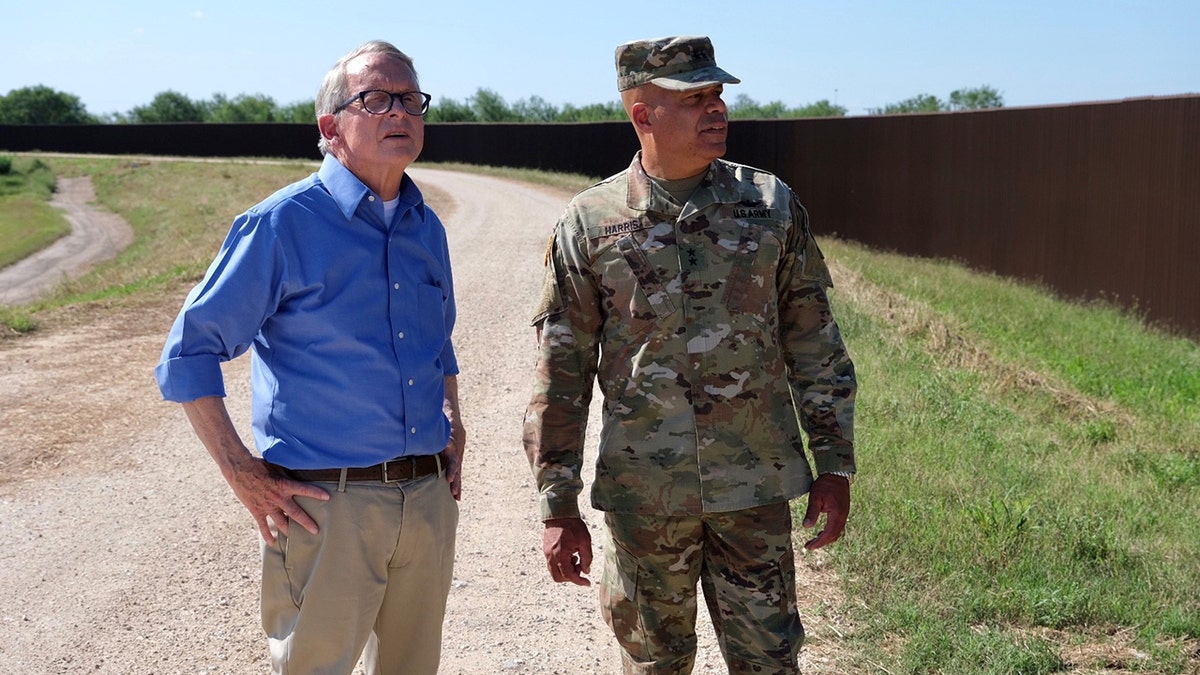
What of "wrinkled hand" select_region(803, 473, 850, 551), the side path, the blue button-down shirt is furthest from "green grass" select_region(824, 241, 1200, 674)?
the side path

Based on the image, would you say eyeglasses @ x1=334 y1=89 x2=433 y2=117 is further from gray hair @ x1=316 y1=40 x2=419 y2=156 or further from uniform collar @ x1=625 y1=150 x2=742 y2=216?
uniform collar @ x1=625 y1=150 x2=742 y2=216

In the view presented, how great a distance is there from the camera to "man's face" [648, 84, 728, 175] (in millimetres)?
2926

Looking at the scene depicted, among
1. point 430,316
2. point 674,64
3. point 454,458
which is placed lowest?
point 454,458

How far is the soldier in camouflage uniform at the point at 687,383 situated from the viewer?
2930 millimetres

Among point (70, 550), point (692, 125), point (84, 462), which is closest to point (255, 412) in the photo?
point (692, 125)

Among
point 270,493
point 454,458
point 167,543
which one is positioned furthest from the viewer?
point 167,543

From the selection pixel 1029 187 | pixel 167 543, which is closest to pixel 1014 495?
pixel 167 543

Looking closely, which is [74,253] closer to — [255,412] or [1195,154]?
[1195,154]

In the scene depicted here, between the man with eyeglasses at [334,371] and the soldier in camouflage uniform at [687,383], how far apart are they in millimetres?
408

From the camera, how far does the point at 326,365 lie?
2.66 meters

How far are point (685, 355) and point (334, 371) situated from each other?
0.88 m

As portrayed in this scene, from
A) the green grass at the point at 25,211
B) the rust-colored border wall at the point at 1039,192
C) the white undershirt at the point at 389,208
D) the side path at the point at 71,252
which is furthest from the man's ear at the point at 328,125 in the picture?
the green grass at the point at 25,211

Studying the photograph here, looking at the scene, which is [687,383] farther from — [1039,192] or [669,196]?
[1039,192]

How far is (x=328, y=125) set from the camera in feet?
9.15
